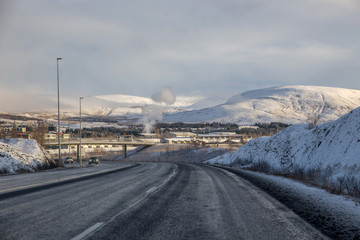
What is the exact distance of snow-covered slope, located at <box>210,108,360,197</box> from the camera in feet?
44.7

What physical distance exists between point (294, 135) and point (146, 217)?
25.1 meters

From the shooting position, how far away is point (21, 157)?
2664cm

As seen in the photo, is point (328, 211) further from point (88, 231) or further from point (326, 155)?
point (326, 155)

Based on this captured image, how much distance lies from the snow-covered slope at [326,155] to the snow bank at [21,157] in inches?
814

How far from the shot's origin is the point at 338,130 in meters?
18.4

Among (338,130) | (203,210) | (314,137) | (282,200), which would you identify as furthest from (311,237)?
(314,137)

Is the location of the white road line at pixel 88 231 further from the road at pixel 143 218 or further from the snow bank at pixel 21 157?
the snow bank at pixel 21 157

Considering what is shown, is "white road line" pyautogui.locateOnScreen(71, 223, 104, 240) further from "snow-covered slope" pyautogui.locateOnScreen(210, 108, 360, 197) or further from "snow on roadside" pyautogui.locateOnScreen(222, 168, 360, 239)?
"snow-covered slope" pyautogui.locateOnScreen(210, 108, 360, 197)

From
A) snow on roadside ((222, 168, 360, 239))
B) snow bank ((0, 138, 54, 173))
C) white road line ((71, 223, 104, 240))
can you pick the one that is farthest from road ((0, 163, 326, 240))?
snow bank ((0, 138, 54, 173))

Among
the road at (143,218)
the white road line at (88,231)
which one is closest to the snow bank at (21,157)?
the road at (143,218)

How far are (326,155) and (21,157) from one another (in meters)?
24.1

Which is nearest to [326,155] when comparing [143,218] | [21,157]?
[143,218]

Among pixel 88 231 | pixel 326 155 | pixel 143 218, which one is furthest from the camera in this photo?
pixel 326 155

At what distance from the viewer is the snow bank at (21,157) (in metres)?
23.6
